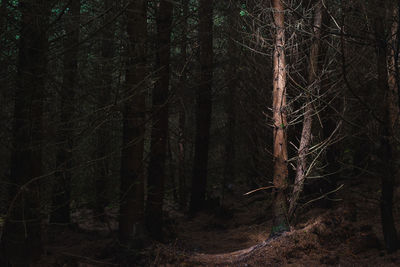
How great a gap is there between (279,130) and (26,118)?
4.29m

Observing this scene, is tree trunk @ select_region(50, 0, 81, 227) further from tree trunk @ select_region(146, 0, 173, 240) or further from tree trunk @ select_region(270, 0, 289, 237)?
tree trunk @ select_region(270, 0, 289, 237)

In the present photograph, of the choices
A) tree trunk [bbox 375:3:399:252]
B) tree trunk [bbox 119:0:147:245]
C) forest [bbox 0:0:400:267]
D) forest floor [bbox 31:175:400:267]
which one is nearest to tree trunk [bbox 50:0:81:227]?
forest [bbox 0:0:400:267]

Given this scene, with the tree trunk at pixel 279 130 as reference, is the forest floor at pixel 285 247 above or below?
below

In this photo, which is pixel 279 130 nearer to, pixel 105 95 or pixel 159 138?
pixel 159 138

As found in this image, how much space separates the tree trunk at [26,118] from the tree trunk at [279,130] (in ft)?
13.4

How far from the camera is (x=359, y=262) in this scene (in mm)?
5477

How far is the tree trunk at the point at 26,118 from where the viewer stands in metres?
4.00

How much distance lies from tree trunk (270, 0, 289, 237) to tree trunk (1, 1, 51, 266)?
13.4ft

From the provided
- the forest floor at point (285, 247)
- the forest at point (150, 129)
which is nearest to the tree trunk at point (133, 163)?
the forest at point (150, 129)

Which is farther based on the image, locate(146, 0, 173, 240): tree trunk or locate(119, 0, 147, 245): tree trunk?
locate(146, 0, 173, 240): tree trunk

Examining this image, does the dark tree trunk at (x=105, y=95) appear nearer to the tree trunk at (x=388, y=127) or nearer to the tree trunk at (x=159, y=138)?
the tree trunk at (x=159, y=138)

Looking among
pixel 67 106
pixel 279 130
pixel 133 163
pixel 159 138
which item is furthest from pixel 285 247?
pixel 67 106

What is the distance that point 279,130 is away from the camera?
6828mm

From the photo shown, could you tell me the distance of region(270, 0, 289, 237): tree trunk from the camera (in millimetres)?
6727
